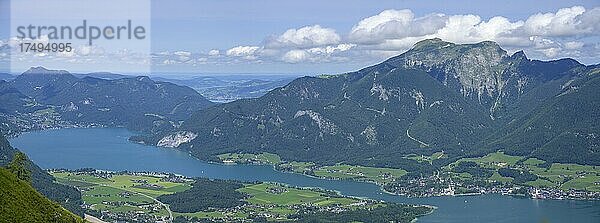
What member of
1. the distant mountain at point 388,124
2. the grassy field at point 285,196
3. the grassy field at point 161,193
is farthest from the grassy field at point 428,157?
the grassy field at point 285,196

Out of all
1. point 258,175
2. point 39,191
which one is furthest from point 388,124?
point 39,191

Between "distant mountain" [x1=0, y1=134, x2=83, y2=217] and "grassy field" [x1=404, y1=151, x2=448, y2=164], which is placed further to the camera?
"grassy field" [x1=404, y1=151, x2=448, y2=164]

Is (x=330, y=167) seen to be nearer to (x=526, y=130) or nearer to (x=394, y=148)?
(x=394, y=148)

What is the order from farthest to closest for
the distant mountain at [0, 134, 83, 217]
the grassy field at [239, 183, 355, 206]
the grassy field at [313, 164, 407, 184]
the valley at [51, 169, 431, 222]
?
1. the grassy field at [313, 164, 407, 184]
2. the grassy field at [239, 183, 355, 206]
3. the valley at [51, 169, 431, 222]
4. the distant mountain at [0, 134, 83, 217]

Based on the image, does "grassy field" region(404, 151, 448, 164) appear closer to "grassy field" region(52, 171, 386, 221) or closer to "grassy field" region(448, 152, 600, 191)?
"grassy field" region(448, 152, 600, 191)

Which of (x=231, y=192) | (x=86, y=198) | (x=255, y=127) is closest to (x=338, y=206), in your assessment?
(x=231, y=192)

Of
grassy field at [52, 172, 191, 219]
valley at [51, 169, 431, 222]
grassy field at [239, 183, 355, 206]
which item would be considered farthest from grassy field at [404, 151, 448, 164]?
grassy field at [52, 172, 191, 219]

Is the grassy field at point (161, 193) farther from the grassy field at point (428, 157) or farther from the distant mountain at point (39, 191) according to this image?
the grassy field at point (428, 157)
